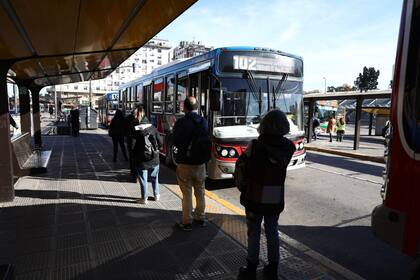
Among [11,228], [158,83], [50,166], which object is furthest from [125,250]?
[158,83]

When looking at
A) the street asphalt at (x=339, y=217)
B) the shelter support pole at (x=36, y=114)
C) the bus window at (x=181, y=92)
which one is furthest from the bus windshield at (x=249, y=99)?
the shelter support pole at (x=36, y=114)

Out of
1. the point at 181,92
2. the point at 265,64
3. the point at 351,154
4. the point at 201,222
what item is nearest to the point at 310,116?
the point at 351,154

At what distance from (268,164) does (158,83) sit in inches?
332

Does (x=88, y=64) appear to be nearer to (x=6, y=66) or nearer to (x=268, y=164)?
(x=6, y=66)

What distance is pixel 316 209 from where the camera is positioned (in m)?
6.08

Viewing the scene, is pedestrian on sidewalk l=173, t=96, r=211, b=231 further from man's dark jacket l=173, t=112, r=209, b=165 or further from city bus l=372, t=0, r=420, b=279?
city bus l=372, t=0, r=420, b=279

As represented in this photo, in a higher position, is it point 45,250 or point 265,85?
point 265,85

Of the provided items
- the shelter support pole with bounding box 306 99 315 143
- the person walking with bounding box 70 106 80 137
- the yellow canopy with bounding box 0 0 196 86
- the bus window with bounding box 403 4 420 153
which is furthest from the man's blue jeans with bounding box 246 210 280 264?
the person walking with bounding box 70 106 80 137

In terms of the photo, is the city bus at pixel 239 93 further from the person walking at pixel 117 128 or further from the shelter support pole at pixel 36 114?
the shelter support pole at pixel 36 114

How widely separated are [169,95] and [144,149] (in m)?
4.45

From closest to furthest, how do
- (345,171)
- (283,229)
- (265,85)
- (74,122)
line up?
(283,229), (265,85), (345,171), (74,122)

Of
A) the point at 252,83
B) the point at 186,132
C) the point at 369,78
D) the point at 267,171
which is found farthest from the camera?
the point at 369,78

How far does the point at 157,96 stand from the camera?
1110cm

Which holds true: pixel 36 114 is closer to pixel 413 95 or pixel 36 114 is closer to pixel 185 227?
pixel 185 227
